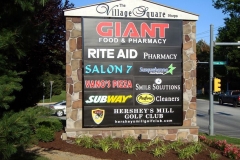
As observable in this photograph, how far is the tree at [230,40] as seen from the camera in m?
54.5

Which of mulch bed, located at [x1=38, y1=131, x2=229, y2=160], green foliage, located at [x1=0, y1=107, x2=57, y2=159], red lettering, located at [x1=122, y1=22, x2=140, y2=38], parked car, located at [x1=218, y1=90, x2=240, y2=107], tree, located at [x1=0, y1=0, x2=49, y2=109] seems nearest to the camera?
green foliage, located at [x1=0, y1=107, x2=57, y2=159]

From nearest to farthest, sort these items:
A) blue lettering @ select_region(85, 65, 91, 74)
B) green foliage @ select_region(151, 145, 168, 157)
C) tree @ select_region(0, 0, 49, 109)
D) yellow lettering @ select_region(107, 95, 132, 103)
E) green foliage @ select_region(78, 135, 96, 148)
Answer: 1. tree @ select_region(0, 0, 49, 109)
2. green foliage @ select_region(151, 145, 168, 157)
3. green foliage @ select_region(78, 135, 96, 148)
4. blue lettering @ select_region(85, 65, 91, 74)
5. yellow lettering @ select_region(107, 95, 132, 103)

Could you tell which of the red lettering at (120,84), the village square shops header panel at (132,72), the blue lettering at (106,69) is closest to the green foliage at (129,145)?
the village square shops header panel at (132,72)

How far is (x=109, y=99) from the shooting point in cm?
1139

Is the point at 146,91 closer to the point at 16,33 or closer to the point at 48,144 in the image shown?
the point at 48,144

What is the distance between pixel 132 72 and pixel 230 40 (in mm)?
46492

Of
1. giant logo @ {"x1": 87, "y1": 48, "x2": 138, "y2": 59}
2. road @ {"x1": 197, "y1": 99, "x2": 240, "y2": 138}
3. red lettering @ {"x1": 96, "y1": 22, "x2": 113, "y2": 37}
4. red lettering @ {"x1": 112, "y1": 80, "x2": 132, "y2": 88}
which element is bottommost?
road @ {"x1": 197, "y1": 99, "x2": 240, "y2": 138}

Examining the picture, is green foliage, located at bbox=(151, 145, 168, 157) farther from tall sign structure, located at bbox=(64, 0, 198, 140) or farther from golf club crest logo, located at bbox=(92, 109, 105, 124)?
golf club crest logo, located at bbox=(92, 109, 105, 124)

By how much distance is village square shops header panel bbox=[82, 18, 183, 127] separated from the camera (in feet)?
37.2

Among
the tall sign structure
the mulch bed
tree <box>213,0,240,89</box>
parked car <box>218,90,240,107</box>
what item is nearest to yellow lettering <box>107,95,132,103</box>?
the tall sign structure

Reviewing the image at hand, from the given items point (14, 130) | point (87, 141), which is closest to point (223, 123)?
point (87, 141)

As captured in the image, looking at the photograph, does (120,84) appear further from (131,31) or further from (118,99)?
(131,31)

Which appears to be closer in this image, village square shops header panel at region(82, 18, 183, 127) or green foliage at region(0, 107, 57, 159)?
green foliage at region(0, 107, 57, 159)

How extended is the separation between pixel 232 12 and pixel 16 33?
57962 mm
